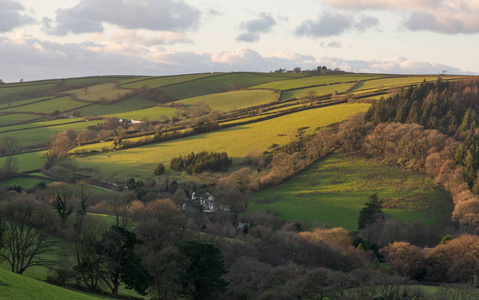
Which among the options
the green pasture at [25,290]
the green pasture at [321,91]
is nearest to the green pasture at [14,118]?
the green pasture at [321,91]

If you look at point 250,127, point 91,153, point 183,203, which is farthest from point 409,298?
Result: point 91,153

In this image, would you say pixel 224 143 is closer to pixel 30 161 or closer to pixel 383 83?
pixel 30 161

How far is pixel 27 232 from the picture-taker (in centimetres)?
4644

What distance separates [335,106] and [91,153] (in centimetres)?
6730

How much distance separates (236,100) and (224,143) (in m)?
55.9

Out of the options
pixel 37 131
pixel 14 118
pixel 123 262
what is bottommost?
pixel 123 262

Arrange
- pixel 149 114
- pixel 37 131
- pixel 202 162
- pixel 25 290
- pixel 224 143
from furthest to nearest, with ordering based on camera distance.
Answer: pixel 149 114
pixel 37 131
pixel 224 143
pixel 202 162
pixel 25 290

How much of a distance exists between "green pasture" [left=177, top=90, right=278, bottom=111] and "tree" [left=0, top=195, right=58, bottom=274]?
115 m

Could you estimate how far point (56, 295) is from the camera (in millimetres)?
29938

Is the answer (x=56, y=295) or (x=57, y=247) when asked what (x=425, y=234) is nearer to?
(x=57, y=247)

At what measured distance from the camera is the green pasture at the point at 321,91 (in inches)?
6373

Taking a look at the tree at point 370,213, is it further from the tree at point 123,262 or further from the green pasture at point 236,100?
the green pasture at point 236,100

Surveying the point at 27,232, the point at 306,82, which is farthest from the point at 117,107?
the point at 27,232

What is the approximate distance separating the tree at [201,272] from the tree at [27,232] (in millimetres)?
13168
